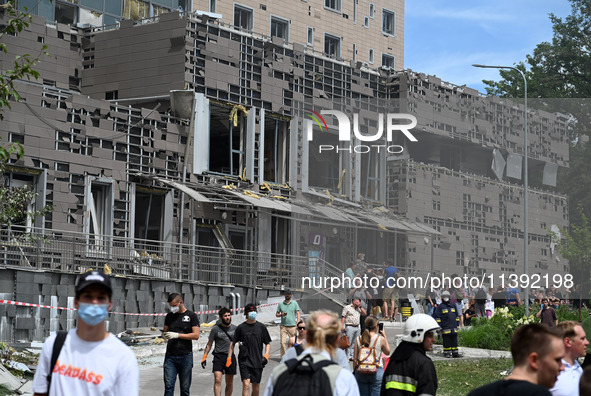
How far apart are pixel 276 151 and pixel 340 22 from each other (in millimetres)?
15193

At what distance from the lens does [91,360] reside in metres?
5.71

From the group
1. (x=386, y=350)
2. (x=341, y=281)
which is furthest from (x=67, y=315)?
(x=386, y=350)

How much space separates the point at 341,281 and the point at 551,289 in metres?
7.78

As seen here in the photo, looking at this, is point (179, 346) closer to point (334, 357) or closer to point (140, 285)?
point (334, 357)

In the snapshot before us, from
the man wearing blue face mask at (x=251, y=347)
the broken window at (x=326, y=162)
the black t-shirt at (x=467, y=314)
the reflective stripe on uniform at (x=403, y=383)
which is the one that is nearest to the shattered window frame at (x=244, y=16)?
the broken window at (x=326, y=162)

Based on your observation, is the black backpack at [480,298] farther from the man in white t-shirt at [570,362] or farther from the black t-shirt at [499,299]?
the man in white t-shirt at [570,362]

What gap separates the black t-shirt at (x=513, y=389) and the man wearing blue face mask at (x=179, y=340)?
9047 mm

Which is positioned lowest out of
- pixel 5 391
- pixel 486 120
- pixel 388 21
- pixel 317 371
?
pixel 5 391

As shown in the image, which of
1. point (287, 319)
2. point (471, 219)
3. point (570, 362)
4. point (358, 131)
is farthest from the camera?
point (358, 131)

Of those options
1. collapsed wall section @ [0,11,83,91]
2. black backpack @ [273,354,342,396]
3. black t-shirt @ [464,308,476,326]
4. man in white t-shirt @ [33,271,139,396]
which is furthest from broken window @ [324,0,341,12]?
man in white t-shirt @ [33,271,139,396]

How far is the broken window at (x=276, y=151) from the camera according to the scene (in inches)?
1474

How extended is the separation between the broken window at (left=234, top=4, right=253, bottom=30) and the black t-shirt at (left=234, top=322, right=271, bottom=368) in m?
30.9

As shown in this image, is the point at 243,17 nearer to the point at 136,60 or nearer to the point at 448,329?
the point at 136,60

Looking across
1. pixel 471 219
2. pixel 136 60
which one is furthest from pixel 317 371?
pixel 471 219
